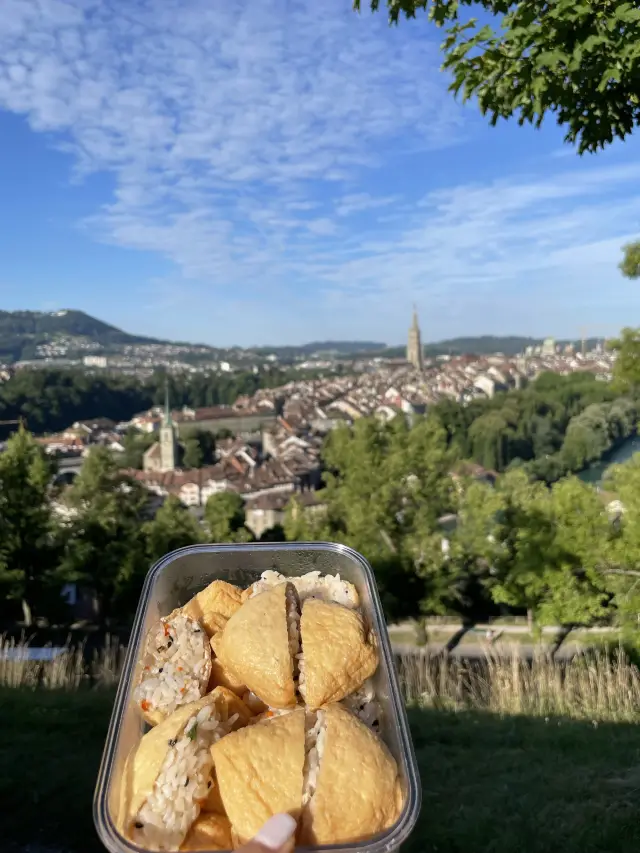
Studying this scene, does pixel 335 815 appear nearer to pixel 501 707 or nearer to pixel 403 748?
pixel 403 748

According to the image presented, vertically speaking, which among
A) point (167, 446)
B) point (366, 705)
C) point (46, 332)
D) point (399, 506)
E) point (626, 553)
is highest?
point (46, 332)

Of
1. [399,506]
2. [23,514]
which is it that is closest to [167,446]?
[399,506]

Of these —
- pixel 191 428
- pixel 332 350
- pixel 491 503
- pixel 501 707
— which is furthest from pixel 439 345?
pixel 501 707

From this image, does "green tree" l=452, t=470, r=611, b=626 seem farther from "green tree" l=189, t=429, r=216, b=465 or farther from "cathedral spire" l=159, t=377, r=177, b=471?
"green tree" l=189, t=429, r=216, b=465

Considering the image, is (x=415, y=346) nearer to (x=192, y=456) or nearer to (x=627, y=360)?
(x=192, y=456)

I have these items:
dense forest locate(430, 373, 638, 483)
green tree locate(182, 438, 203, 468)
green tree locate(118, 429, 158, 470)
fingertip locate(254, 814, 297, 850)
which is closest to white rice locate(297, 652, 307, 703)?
fingertip locate(254, 814, 297, 850)

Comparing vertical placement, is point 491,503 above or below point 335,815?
below
